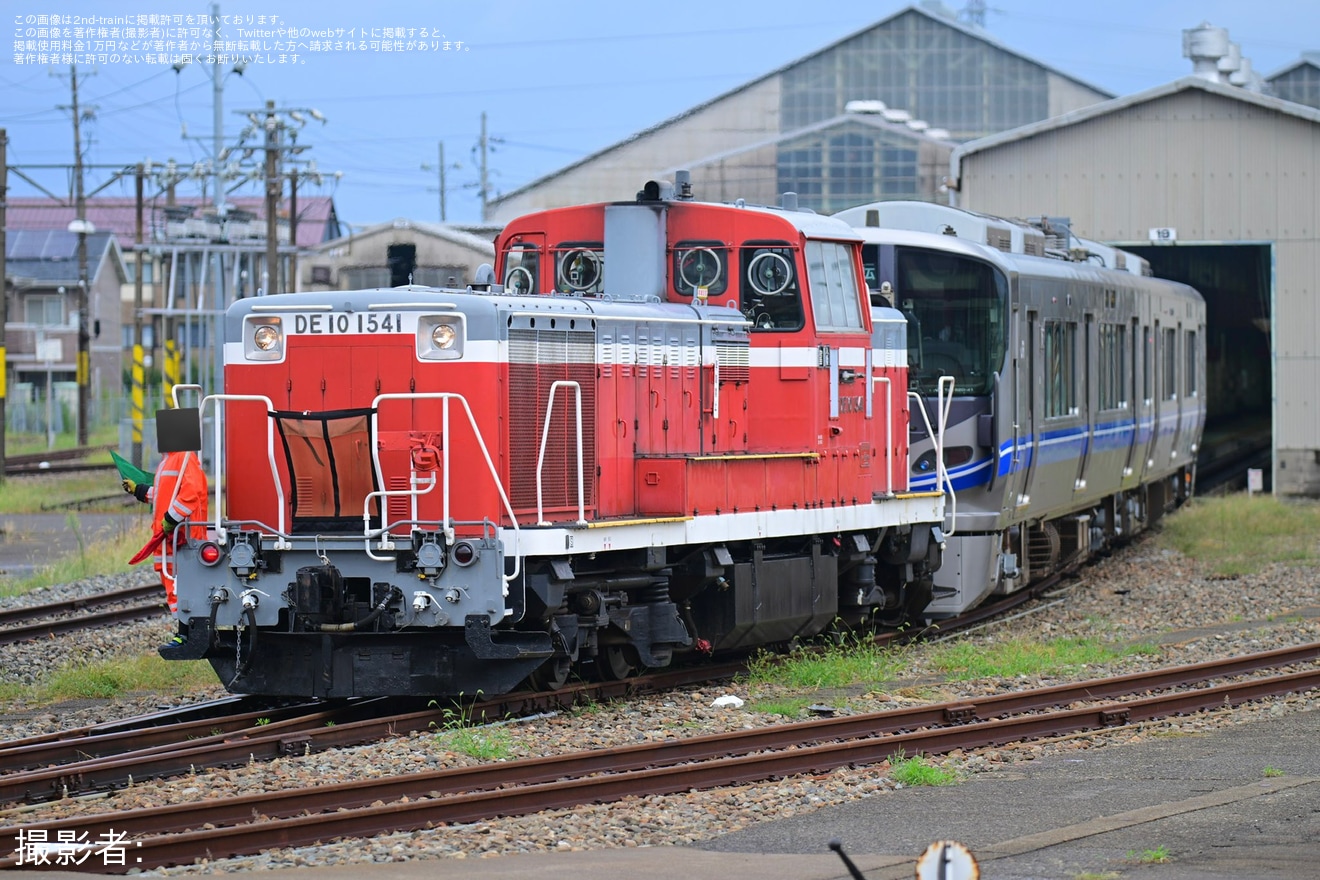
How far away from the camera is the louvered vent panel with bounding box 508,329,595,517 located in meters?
9.89

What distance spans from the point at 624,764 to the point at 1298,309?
2199 centimetres

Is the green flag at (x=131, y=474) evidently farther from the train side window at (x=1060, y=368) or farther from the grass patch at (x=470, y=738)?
the train side window at (x=1060, y=368)

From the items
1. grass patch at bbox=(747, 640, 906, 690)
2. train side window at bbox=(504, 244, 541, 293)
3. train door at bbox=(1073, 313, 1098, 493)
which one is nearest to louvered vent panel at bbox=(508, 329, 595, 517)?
train side window at bbox=(504, 244, 541, 293)

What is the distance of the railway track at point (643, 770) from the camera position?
22.3 ft

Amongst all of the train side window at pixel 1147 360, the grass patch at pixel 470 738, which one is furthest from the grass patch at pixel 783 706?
the train side window at pixel 1147 360

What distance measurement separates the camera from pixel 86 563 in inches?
765

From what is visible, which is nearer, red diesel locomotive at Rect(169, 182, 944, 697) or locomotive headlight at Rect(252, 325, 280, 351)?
red diesel locomotive at Rect(169, 182, 944, 697)

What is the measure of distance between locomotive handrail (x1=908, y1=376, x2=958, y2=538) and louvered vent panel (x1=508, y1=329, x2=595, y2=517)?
13.0ft

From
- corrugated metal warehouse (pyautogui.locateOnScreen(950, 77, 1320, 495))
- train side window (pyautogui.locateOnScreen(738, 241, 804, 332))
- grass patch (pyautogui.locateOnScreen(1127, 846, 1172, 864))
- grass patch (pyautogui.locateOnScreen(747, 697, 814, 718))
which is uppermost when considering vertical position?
corrugated metal warehouse (pyautogui.locateOnScreen(950, 77, 1320, 495))

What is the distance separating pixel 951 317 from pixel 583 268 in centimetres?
422

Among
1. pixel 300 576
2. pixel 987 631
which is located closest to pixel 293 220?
pixel 987 631

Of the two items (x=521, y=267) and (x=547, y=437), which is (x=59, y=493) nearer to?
(x=521, y=267)

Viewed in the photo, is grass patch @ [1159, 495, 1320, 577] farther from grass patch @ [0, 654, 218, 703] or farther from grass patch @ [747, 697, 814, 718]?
grass patch @ [0, 654, 218, 703]

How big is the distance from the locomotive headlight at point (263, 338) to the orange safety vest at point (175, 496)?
838 mm
